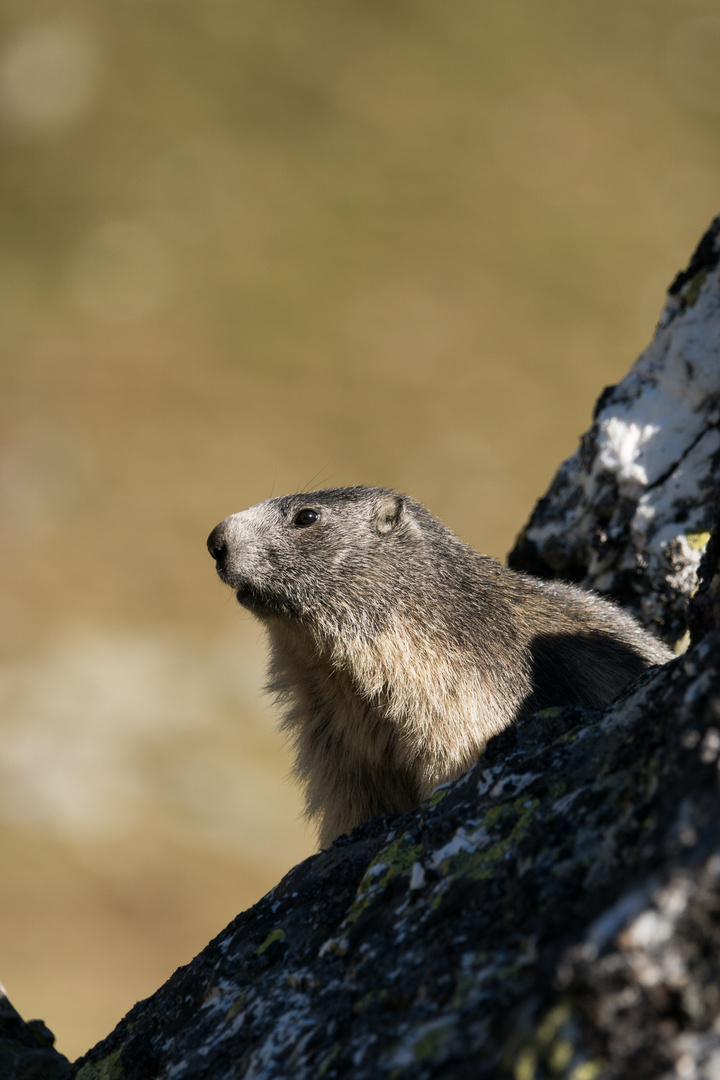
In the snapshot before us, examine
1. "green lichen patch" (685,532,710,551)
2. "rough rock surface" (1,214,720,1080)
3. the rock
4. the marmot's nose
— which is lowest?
"rough rock surface" (1,214,720,1080)

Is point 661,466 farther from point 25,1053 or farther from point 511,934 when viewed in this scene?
point 25,1053

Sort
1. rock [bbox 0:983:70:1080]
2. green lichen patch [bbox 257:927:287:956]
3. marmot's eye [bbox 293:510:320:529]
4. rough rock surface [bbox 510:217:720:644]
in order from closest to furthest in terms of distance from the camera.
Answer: green lichen patch [bbox 257:927:287:956]
rock [bbox 0:983:70:1080]
marmot's eye [bbox 293:510:320:529]
rough rock surface [bbox 510:217:720:644]

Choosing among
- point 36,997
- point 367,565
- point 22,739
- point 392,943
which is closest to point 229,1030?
point 392,943

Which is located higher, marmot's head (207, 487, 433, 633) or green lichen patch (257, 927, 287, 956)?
marmot's head (207, 487, 433, 633)

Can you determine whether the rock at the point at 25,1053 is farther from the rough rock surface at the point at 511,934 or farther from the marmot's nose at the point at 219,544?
the marmot's nose at the point at 219,544

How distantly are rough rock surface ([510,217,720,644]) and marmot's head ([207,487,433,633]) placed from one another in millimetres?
1759

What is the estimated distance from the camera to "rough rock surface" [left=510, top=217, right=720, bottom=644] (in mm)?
7348

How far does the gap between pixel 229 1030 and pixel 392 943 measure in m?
0.74

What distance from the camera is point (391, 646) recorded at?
6.65 meters

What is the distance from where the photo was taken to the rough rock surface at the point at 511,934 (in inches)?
79.9

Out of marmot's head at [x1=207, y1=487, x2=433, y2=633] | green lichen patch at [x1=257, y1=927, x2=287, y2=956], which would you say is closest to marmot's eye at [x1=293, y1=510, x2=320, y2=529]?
marmot's head at [x1=207, y1=487, x2=433, y2=633]

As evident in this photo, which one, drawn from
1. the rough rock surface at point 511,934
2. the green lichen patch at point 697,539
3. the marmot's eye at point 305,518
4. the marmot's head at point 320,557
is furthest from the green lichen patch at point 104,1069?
the green lichen patch at point 697,539

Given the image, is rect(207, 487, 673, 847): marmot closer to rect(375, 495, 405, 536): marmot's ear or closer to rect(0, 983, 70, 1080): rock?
rect(375, 495, 405, 536): marmot's ear

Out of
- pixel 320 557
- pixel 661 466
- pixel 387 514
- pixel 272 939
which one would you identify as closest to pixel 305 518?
pixel 320 557
